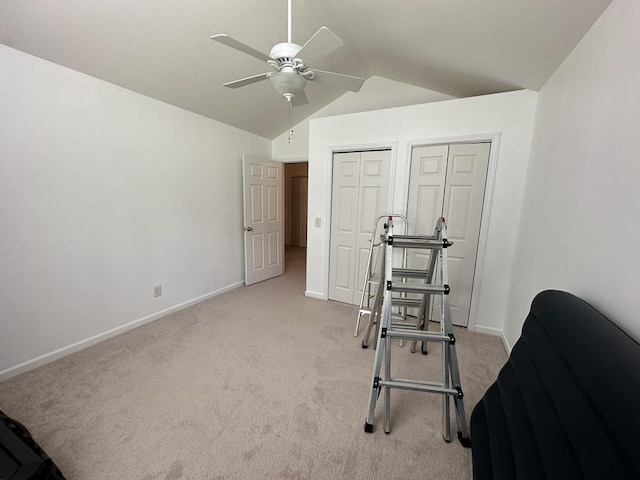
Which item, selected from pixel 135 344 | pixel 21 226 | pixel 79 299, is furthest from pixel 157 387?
pixel 21 226

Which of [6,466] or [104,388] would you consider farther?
[104,388]

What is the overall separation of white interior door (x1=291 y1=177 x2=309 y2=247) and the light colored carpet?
4474mm

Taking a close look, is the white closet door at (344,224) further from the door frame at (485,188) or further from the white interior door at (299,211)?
the white interior door at (299,211)

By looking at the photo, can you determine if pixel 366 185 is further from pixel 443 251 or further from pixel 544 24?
pixel 544 24

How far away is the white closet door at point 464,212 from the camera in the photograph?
2592mm

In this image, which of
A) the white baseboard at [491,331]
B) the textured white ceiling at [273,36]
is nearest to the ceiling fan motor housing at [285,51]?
the textured white ceiling at [273,36]

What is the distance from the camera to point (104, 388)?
6.18ft

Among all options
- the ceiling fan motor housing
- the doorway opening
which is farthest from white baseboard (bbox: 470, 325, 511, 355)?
the doorway opening

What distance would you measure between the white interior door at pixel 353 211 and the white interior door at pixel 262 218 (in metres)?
1.29

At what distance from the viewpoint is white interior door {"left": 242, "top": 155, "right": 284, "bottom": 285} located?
3857mm

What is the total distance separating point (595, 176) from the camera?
4.14 ft

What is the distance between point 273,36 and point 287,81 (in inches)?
47.7

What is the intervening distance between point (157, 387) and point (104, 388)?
1.18 feet

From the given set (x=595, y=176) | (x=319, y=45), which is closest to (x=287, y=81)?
(x=319, y=45)
